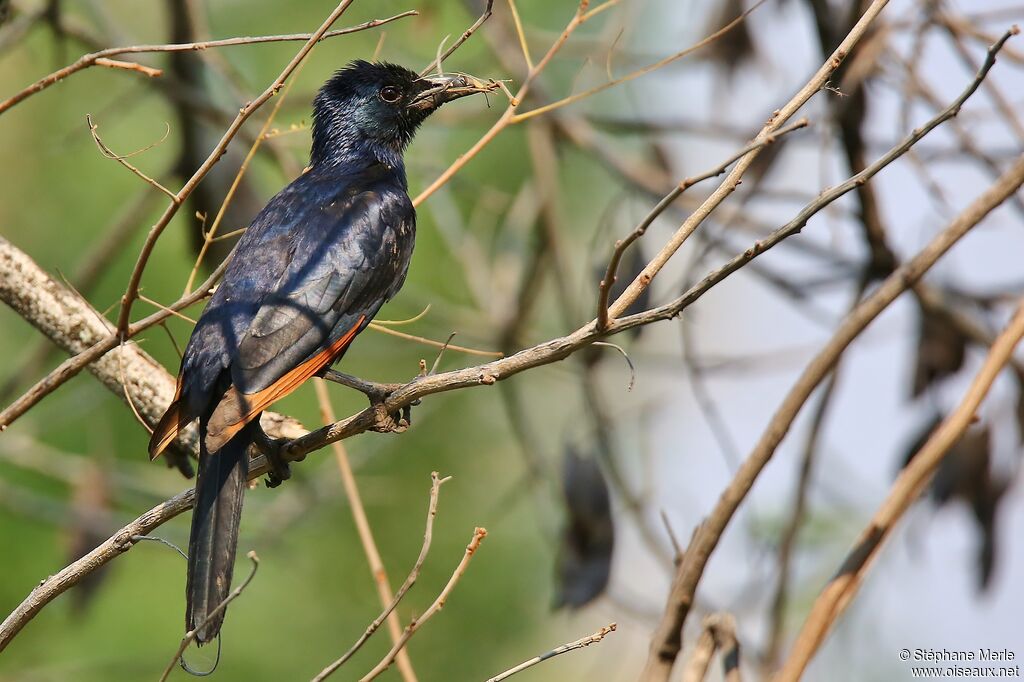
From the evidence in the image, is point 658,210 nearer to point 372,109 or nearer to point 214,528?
point 214,528

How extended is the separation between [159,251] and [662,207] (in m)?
6.52

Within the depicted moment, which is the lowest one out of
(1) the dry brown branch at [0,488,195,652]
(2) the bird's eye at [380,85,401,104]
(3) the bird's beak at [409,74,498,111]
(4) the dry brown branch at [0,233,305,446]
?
(1) the dry brown branch at [0,488,195,652]

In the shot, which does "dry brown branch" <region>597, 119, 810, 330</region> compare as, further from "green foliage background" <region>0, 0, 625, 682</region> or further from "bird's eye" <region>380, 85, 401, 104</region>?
"green foliage background" <region>0, 0, 625, 682</region>

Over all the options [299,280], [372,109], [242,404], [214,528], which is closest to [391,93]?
[372,109]

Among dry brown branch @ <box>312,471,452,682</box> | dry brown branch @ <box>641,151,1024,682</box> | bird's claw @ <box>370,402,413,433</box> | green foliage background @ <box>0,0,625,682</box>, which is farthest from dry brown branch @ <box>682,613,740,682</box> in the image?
green foliage background @ <box>0,0,625,682</box>

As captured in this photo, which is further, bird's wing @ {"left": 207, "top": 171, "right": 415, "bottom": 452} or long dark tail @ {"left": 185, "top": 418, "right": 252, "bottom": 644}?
bird's wing @ {"left": 207, "top": 171, "right": 415, "bottom": 452}

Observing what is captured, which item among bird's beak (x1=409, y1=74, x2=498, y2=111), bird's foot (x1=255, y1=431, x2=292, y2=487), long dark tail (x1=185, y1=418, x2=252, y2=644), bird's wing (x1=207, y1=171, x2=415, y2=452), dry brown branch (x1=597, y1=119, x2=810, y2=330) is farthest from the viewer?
bird's beak (x1=409, y1=74, x2=498, y2=111)

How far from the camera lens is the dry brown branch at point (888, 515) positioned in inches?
107

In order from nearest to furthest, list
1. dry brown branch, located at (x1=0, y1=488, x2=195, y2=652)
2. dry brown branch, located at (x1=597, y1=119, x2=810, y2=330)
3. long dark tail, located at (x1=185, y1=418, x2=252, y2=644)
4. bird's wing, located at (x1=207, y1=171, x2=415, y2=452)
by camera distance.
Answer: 1. dry brown branch, located at (x1=597, y1=119, x2=810, y2=330)
2. dry brown branch, located at (x1=0, y1=488, x2=195, y2=652)
3. long dark tail, located at (x1=185, y1=418, x2=252, y2=644)
4. bird's wing, located at (x1=207, y1=171, x2=415, y2=452)

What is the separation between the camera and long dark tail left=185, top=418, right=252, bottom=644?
102 inches

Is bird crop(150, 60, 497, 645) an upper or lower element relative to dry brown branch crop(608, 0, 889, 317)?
upper

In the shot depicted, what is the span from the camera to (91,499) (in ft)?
14.8

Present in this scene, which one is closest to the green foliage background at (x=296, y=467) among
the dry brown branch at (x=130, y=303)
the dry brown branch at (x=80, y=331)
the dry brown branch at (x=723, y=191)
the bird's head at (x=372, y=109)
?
the bird's head at (x=372, y=109)

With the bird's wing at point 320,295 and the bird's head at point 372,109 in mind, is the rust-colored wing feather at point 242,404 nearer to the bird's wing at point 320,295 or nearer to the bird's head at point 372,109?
the bird's wing at point 320,295
